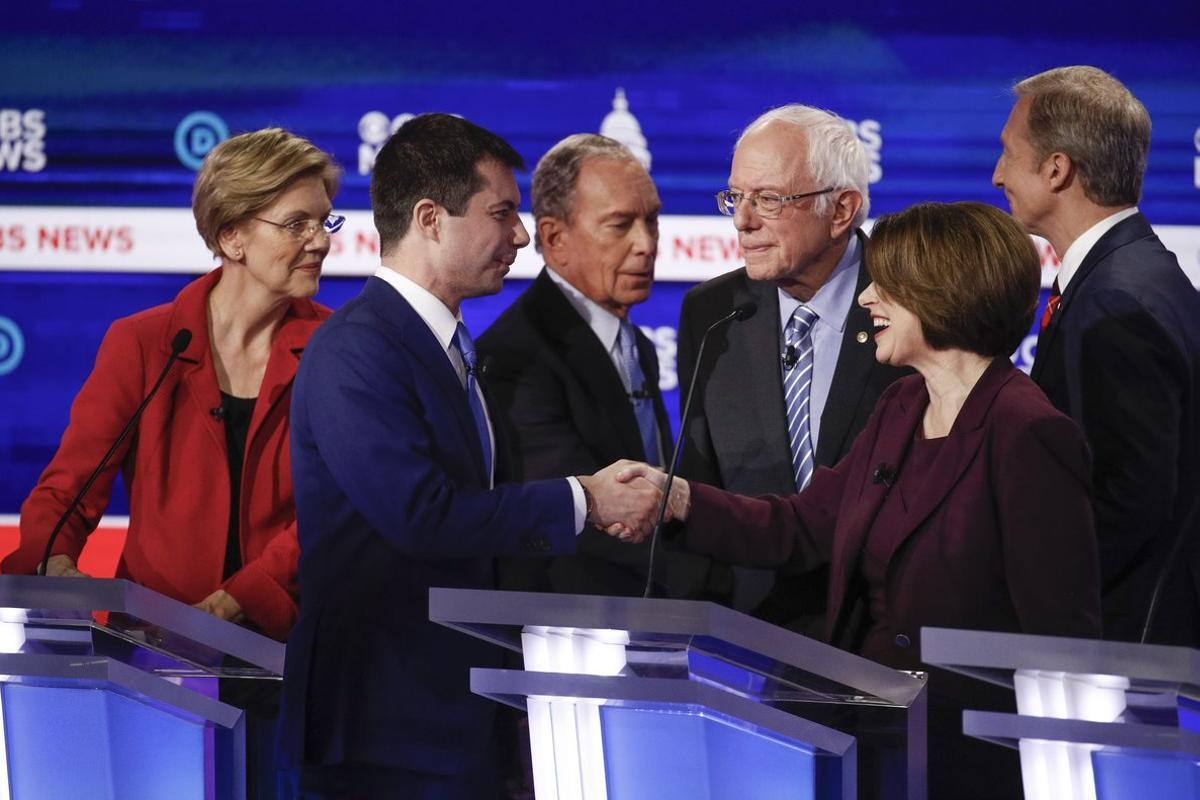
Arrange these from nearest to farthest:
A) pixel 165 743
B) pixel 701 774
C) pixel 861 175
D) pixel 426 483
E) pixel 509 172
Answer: pixel 701 774
pixel 165 743
pixel 426 483
pixel 509 172
pixel 861 175

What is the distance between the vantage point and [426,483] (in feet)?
8.76

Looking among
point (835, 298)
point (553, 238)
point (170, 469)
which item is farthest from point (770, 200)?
point (170, 469)

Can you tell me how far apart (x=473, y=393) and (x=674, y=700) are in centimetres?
110

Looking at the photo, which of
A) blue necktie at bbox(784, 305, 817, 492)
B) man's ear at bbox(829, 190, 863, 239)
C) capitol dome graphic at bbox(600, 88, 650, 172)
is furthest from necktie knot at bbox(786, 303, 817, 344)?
capitol dome graphic at bbox(600, 88, 650, 172)

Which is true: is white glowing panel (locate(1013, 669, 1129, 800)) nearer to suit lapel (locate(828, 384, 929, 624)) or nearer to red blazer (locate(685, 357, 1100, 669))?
red blazer (locate(685, 357, 1100, 669))

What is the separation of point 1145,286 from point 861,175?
701 millimetres

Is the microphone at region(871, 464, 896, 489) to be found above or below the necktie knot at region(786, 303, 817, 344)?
below

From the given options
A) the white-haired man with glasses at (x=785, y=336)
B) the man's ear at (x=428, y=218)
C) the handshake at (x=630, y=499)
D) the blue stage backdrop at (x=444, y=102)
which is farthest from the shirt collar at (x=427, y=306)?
the blue stage backdrop at (x=444, y=102)

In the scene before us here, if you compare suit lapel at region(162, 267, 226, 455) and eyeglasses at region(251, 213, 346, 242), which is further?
eyeglasses at region(251, 213, 346, 242)

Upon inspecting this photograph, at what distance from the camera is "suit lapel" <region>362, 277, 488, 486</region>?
9.14ft

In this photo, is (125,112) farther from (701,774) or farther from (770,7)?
(701,774)

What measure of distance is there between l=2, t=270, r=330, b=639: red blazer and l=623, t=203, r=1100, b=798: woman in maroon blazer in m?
1.18

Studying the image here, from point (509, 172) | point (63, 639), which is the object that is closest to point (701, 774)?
point (63, 639)

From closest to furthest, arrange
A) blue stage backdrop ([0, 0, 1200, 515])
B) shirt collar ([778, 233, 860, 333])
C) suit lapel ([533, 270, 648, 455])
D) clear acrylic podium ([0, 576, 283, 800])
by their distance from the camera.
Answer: clear acrylic podium ([0, 576, 283, 800]) → shirt collar ([778, 233, 860, 333]) → suit lapel ([533, 270, 648, 455]) → blue stage backdrop ([0, 0, 1200, 515])
